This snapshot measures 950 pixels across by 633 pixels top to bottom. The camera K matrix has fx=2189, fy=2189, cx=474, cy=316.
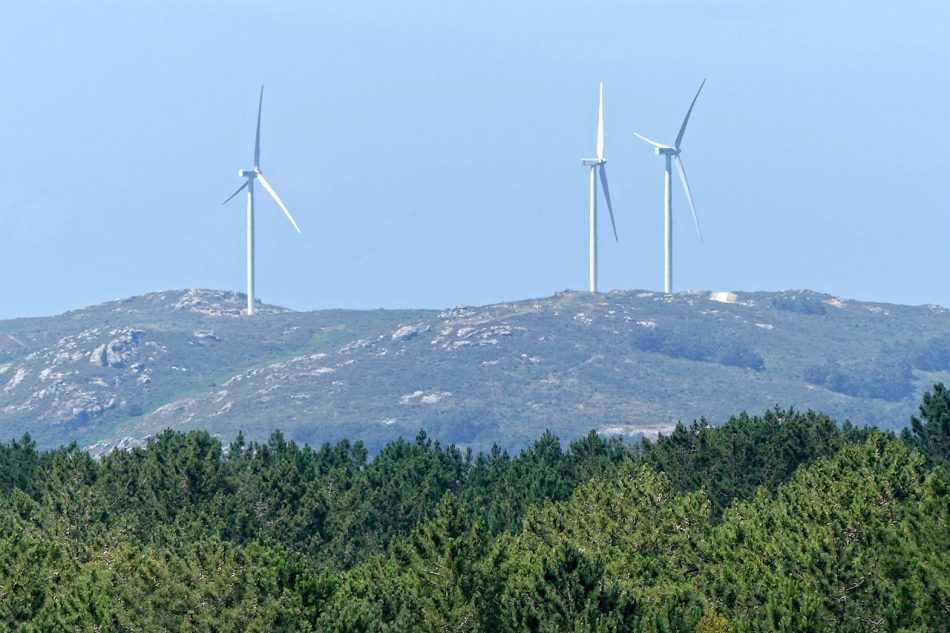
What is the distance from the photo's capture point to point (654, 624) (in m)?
93.6

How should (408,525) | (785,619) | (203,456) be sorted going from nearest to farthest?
(785,619) < (408,525) < (203,456)

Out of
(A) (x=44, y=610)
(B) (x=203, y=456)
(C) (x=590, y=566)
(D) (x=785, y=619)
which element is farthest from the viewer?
(B) (x=203, y=456)

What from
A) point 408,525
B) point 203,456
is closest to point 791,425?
point 408,525

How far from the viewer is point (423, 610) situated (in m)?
107

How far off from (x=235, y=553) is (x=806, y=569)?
27.8 meters

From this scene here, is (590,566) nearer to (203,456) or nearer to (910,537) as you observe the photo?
(910,537)

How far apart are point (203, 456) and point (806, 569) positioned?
318 feet

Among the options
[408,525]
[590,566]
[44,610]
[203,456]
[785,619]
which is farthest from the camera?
[203,456]

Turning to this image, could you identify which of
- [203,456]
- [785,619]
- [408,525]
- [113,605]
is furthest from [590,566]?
[203,456]

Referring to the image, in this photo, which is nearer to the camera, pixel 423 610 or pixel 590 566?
pixel 590 566

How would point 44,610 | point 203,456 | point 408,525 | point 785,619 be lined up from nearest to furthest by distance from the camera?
point 785,619 < point 44,610 < point 408,525 < point 203,456

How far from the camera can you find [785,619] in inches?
3487

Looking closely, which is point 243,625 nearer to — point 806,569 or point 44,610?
point 44,610

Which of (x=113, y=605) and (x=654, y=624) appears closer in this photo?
(x=654, y=624)
